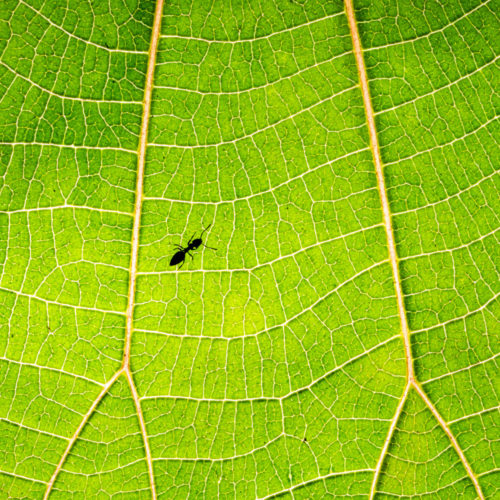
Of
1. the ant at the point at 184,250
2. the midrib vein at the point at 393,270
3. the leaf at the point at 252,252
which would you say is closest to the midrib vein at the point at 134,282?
the leaf at the point at 252,252

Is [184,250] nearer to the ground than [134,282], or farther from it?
farther from it

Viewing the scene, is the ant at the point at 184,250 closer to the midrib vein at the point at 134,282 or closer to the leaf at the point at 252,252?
the leaf at the point at 252,252

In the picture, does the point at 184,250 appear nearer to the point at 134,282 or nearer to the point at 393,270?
the point at 134,282

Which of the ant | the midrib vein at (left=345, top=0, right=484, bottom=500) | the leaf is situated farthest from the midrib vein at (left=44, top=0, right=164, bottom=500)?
the midrib vein at (left=345, top=0, right=484, bottom=500)

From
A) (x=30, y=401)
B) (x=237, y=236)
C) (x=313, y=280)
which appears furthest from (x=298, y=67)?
(x=30, y=401)

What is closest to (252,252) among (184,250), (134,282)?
(184,250)

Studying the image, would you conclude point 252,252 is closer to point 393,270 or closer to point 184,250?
point 184,250
